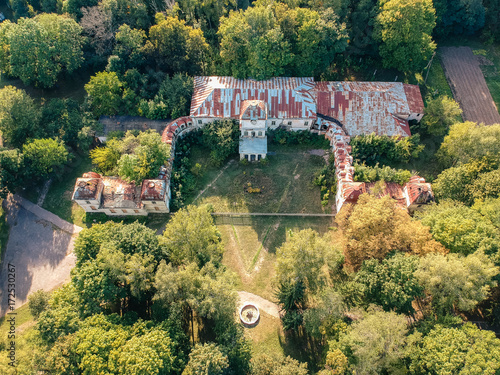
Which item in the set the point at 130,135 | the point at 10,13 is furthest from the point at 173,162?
the point at 10,13

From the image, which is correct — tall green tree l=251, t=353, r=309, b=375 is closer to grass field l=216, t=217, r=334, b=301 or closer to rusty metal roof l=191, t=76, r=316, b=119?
grass field l=216, t=217, r=334, b=301

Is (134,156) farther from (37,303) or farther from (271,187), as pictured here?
(37,303)

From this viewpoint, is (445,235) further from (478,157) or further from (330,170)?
(330,170)

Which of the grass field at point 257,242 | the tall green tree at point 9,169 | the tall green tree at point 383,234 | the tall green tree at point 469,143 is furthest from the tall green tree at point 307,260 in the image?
the tall green tree at point 9,169

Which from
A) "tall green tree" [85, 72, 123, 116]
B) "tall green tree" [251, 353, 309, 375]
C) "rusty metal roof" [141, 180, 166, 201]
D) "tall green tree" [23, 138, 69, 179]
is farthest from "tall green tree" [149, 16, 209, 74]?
"tall green tree" [251, 353, 309, 375]

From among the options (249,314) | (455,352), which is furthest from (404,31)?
(249,314)

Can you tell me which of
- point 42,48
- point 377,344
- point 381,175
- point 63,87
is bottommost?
point 377,344

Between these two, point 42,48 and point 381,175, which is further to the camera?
point 42,48
